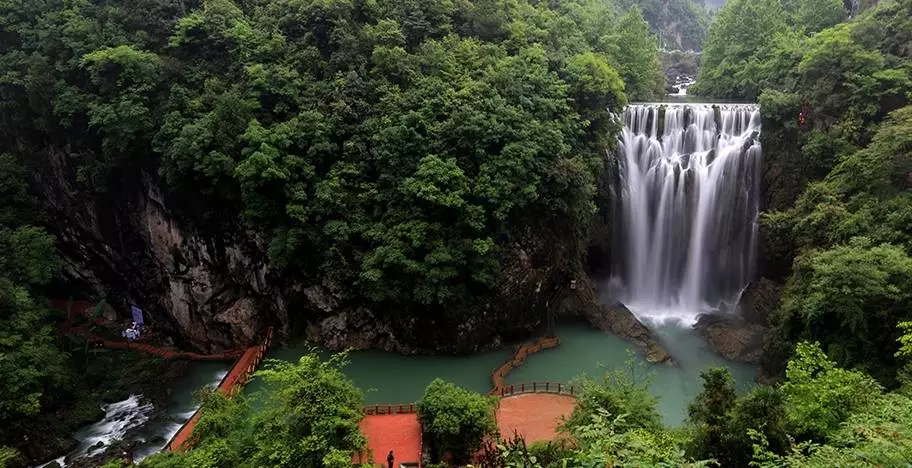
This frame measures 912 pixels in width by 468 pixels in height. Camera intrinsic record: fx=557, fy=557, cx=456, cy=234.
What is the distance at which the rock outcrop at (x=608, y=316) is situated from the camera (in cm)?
2231

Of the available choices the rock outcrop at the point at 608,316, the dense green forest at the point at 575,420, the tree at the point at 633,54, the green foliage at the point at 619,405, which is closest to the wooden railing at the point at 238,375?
the dense green forest at the point at 575,420

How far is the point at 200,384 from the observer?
2127 centimetres

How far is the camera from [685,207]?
998 inches

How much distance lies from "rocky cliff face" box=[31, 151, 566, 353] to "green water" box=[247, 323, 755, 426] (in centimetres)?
79

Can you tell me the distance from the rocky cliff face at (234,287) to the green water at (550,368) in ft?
2.60

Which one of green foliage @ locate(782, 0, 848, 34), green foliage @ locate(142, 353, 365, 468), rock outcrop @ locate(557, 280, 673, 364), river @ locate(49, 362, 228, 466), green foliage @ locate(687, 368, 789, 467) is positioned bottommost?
river @ locate(49, 362, 228, 466)

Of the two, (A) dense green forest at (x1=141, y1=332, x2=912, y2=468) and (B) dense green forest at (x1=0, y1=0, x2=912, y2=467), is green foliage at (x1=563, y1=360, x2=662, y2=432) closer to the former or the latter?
(A) dense green forest at (x1=141, y1=332, x2=912, y2=468)

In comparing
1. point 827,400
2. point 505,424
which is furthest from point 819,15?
point 505,424

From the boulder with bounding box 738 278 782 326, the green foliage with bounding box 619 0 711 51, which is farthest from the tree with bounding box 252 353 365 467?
the green foliage with bounding box 619 0 711 51

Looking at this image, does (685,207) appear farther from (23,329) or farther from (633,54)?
(23,329)

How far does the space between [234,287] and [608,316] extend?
15784 mm

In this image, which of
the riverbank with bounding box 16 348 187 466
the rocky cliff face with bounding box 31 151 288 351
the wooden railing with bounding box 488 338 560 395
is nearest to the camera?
the riverbank with bounding box 16 348 187 466

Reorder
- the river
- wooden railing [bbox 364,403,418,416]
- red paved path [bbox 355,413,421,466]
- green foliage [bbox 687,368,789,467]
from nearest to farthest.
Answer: green foliage [bbox 687,368,789,467]
red paved path [bbox 355,413,421,466]
wooden railing [bbox 364,403,418,416]
the river

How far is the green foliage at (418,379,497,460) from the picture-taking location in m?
14.6
